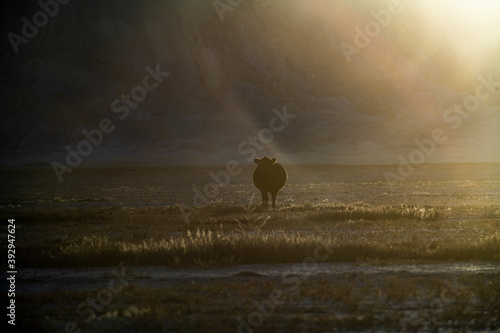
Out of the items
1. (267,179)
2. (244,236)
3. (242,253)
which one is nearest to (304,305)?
(242,253)

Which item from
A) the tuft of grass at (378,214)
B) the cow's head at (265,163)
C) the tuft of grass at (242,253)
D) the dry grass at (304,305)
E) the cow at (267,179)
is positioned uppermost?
the cow's head at (265,163)

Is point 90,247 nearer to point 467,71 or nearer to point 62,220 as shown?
point 62,220

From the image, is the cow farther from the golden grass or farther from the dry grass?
the dry grass

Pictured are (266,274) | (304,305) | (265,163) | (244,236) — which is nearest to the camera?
(304,305)

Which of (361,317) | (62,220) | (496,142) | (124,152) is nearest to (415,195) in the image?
(62,220)

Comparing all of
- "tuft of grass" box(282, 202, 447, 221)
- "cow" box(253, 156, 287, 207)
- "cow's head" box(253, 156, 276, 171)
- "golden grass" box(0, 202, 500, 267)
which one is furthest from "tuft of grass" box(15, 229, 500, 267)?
"cow's head" box(253, 156, 276, 171)

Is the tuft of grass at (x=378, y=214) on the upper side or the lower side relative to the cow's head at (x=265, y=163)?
lower

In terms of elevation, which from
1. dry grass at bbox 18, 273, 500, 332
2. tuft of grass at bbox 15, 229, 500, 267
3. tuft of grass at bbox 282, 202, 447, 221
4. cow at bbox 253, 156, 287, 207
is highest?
cow at bbox 253, 156, 287, 207

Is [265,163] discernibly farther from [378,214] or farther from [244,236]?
[244,236]

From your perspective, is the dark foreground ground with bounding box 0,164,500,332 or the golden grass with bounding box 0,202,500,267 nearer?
the dark foreground ground with bounding box 0,164,500,332

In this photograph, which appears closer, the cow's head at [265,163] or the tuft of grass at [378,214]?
the tuft of grass at [378,214]

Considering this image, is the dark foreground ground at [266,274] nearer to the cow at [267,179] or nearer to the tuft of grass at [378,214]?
the tuft of grass at [378,214]

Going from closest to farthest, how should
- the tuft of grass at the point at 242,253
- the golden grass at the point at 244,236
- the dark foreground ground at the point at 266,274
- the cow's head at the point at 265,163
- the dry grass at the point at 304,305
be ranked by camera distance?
1. the dry grass at the point at 304,305
2. the dark foreground ground at the point at 266,274
3. the tuft of grass at the point at 242,253
4. the golden grass at the point at 244,236
5. the cow's head at the point at 265,163

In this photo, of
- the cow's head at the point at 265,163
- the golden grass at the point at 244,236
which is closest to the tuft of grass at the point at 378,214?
the golden grass at the point at 244,236
